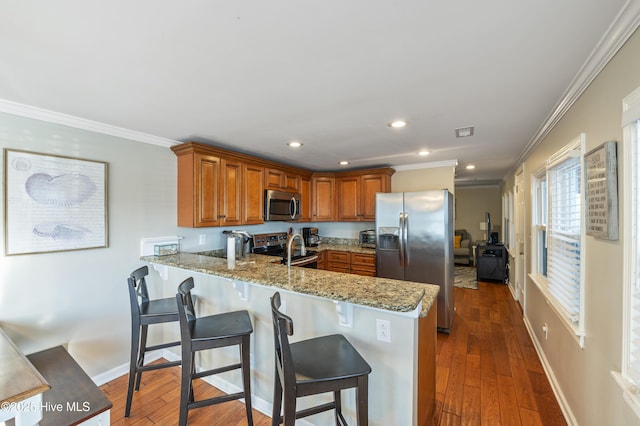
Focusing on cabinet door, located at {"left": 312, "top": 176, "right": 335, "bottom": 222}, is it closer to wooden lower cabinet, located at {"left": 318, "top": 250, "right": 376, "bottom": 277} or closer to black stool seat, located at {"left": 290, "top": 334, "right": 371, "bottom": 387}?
wooden lower cabinet, located at {"left": 318, "top": 250, "right": 376, "bottom": 277}

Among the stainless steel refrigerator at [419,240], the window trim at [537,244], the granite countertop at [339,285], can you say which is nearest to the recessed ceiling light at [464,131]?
the window trim at [537,244]

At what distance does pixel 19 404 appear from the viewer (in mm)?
1079

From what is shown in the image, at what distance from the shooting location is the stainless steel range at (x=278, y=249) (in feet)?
12.2

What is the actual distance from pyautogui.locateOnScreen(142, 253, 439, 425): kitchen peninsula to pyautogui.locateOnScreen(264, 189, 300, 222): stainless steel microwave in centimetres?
146

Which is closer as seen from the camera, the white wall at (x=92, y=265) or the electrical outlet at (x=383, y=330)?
the electrical outlet at (x=383, y=330)

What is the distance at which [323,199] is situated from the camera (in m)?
4.73

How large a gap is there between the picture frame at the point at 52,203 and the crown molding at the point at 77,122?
28cm

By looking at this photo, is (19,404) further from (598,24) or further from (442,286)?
Answer: (442,286)

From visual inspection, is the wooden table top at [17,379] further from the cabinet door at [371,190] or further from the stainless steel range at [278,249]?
the cabinet door at [371,190]

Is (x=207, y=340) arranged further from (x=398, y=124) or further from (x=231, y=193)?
(x=398, y=124)

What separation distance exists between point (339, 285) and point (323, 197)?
3157 millimetres

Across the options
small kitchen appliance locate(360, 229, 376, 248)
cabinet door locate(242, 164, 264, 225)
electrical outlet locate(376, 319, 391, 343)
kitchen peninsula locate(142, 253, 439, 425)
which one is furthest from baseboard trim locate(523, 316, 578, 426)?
cabinet door locate(242, 164, 264, 225)

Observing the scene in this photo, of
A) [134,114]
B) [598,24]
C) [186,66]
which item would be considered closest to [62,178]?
[134,114]

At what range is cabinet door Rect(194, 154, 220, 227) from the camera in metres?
2.80
